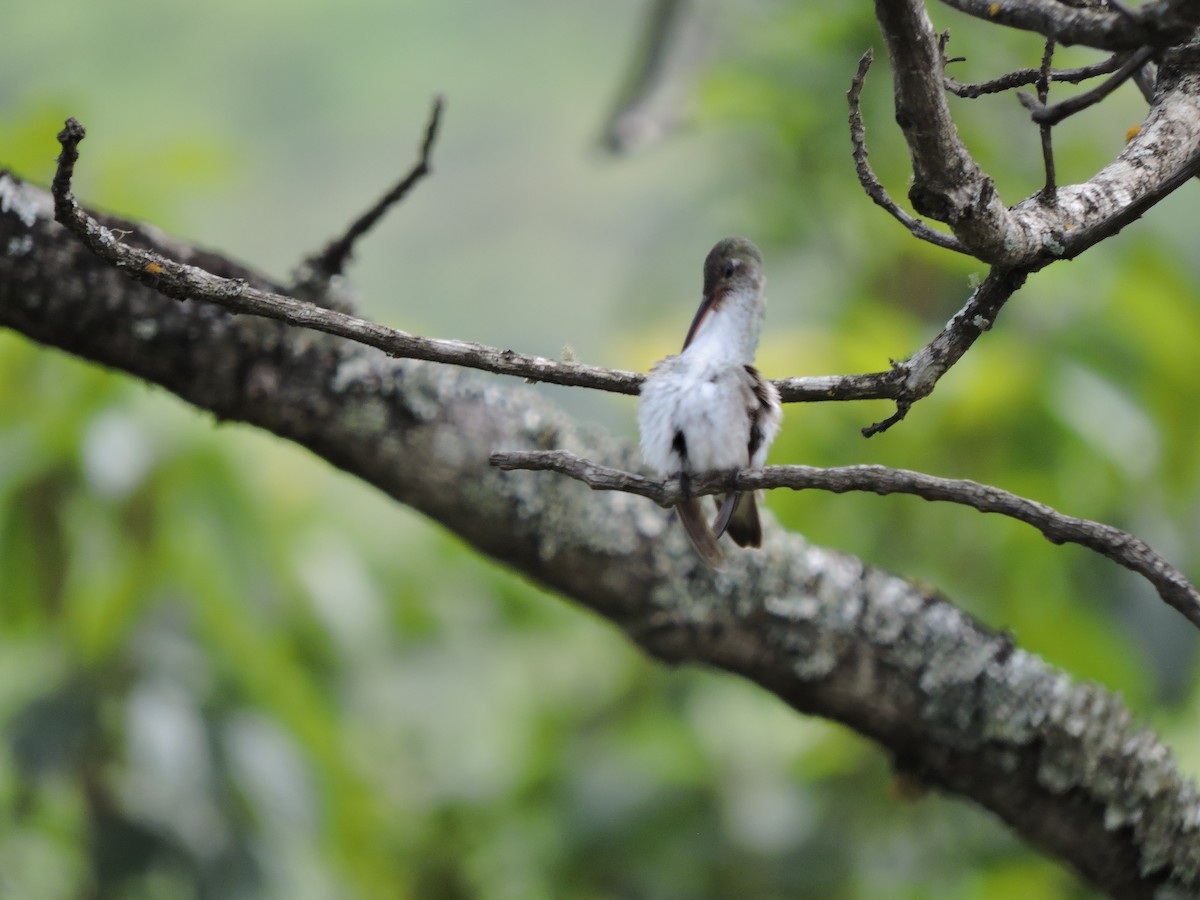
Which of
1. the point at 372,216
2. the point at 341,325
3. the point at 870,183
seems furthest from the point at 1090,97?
the point at 372,216

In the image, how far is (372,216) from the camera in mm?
1460

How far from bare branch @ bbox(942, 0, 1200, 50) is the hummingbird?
1.45ft

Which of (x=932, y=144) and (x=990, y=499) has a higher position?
(x=932, y=144)

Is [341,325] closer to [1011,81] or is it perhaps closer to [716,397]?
[716,397]

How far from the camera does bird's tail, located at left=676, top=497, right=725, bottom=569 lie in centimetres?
133

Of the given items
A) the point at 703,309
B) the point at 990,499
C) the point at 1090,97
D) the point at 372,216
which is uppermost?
the point at 372,216

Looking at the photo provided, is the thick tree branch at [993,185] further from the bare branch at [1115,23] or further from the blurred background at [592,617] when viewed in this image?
the blurred background at [592,617]

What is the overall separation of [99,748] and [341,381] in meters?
1.30

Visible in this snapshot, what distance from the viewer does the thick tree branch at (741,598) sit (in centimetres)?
154

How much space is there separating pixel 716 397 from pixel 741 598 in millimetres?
525

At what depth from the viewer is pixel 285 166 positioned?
22.6 ft

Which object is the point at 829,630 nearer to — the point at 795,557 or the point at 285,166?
the point at 795,557

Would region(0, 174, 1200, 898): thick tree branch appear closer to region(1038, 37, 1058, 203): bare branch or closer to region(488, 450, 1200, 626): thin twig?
region(488, 450, 1200, 626): thin twig

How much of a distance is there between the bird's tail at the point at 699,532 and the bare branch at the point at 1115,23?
680 mm
